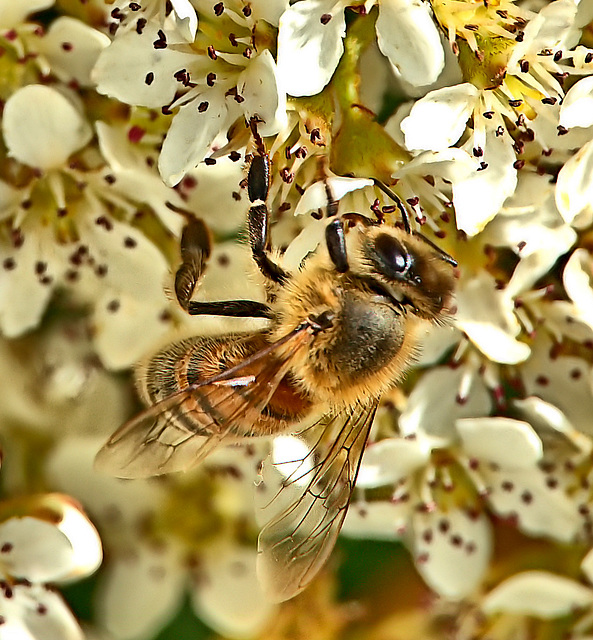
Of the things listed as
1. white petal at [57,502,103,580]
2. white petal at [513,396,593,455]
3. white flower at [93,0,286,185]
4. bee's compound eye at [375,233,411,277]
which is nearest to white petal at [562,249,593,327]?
white petal at [513,396,593,455]

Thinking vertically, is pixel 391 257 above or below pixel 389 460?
above

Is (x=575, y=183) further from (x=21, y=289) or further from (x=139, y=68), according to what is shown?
(x=21, y=289)

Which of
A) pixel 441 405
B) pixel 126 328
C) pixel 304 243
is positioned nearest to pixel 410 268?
pixel 304 243

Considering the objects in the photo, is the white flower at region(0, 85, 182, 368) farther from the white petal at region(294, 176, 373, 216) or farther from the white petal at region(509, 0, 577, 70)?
the white petal at region(509, 0, 577, 70)

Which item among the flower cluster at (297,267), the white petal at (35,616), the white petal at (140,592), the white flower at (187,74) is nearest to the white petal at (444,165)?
the flower cluster at (297,267)

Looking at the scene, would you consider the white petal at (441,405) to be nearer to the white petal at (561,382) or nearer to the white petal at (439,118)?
the white petal at (561,382)

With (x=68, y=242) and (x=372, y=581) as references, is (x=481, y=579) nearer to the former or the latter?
(x=372, y=581)

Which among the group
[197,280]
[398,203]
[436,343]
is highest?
[398,203]

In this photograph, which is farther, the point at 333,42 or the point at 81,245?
the point at 81,245
